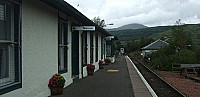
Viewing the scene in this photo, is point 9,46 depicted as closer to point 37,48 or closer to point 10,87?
point 10,87

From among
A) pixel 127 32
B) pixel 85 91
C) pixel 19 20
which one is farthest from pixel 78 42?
pixel 127 32

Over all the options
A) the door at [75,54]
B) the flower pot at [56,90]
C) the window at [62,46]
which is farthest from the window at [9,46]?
the door at [75,54]

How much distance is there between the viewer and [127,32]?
418 ft

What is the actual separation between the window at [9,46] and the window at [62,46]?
11.3 ft

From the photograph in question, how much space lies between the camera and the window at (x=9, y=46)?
16.0 feet

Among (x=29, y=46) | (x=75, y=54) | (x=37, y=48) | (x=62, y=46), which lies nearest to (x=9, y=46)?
(x=29, y=46)

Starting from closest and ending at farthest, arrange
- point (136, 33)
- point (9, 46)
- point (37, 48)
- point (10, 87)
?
point (10, 87)
point (9, 46)
point (37, 48)
point (136, 33)

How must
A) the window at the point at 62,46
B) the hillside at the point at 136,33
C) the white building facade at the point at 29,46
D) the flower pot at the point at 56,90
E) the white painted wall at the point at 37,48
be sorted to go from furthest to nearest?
1. the hillside at the point at 136,33
2. the window at the point at 62,46
3. the flower pot at the point at 56,90
4. the white painted wall at the point at 37,48
5. the white building facade at the point at 29,46

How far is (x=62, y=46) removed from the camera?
360 inches

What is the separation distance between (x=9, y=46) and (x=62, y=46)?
13.5ft

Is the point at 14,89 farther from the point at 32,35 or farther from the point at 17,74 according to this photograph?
the point at 32,35

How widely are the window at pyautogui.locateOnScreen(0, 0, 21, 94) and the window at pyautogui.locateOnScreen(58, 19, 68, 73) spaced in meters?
3.43

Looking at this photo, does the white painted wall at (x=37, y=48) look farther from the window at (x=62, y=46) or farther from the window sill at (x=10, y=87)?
the window at (x=62, y=46)

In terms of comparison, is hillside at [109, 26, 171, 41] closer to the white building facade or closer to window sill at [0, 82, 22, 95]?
the white building facade
